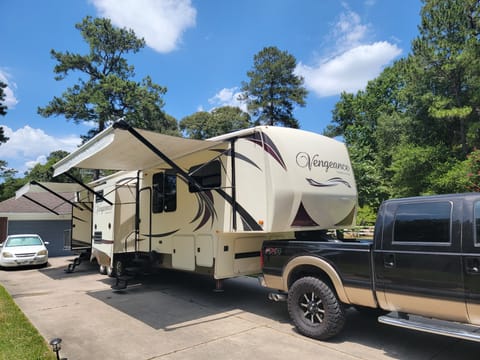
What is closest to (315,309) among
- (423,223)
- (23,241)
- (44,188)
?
(423,223)

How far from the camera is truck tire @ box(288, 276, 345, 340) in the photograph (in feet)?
15.5

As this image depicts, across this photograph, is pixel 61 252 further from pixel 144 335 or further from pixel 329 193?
pixel 329 193

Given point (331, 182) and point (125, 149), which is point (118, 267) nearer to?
point (125, 149)

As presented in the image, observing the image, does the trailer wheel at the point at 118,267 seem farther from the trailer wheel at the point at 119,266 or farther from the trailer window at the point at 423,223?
the trailer window at the point at 423,223

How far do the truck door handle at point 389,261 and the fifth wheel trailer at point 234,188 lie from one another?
71.9 inches

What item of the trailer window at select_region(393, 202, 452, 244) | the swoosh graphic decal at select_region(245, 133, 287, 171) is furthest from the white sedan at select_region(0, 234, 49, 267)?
the trailer window at select_region(393, 202, 452, 244)

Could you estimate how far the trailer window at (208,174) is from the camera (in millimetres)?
6754

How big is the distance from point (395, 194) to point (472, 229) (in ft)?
73.6

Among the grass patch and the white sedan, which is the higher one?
the white sedan

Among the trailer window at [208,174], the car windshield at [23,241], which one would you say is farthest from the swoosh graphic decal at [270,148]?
the car windshield at [23,241]

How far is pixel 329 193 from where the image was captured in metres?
6.42

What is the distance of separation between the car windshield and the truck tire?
1289 centimetres

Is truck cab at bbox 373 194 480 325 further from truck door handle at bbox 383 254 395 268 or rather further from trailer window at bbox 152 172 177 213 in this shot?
trailer window at bbox 152 172 177 213

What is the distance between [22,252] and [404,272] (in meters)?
13.8
